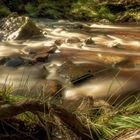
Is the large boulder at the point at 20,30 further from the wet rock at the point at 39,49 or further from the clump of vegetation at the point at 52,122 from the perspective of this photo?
the clump of vegetation at the point at 52,122

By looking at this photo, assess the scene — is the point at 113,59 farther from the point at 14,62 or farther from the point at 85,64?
the point at 14,62

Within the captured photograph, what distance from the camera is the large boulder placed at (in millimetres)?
11289

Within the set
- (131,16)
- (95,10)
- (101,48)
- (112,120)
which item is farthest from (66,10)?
(112,120)

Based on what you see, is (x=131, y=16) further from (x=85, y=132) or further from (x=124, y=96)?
(x=85, y=132)

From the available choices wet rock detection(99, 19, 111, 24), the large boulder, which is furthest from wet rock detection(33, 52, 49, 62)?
wet rock detection(99, 19, 111, 24)

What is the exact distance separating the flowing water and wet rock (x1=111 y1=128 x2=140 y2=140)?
36.1 inches

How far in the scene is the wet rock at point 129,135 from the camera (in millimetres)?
2441

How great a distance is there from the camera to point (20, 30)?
11336 millimetres

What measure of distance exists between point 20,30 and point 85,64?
410 centimetres

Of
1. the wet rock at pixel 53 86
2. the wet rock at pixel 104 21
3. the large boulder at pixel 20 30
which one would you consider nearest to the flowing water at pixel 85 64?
the wet rock at pixel 53 86

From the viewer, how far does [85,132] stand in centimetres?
279

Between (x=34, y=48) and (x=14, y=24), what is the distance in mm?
2321

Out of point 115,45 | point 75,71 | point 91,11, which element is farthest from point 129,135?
point 91,11

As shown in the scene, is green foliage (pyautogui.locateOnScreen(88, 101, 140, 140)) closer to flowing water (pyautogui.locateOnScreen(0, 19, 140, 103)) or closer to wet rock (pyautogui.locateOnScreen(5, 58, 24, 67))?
flowing water (pyautogui.locateOnScreen(0, 19, 140, 103))
